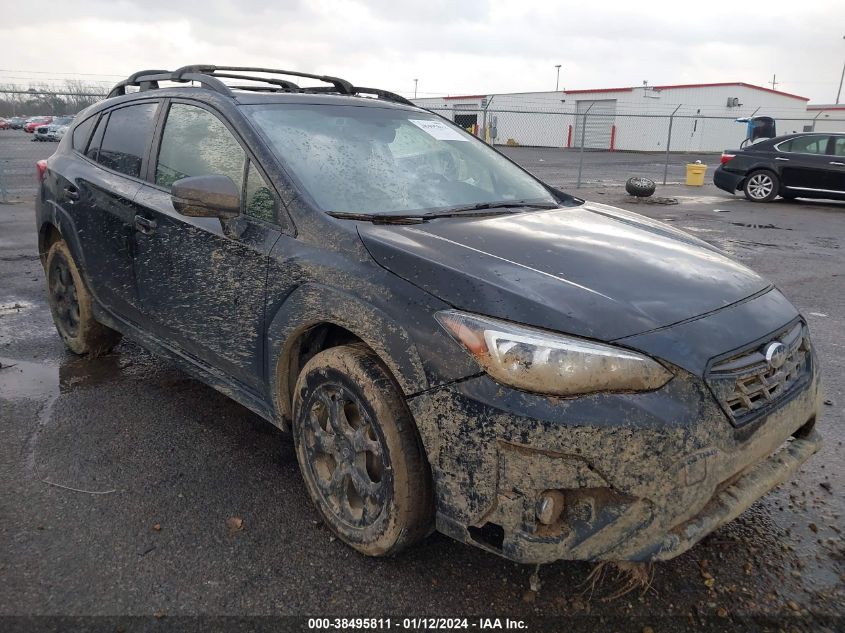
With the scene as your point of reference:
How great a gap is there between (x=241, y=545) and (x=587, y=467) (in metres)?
1.44

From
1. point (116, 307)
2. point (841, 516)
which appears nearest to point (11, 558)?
point (116, 307)

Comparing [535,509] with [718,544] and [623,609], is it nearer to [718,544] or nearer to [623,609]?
[623,609]

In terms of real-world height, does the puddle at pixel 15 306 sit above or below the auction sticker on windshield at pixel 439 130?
below

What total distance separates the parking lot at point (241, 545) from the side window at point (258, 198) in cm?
122

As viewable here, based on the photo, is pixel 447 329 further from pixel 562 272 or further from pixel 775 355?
pixel 775 355

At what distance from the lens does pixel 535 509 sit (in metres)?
1.96

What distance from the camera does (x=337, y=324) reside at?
239 cm

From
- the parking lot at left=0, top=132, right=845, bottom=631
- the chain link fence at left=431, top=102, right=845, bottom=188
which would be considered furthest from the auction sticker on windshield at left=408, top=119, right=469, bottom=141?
the chain link fence at left=431, top=102, right=845, bottom=188

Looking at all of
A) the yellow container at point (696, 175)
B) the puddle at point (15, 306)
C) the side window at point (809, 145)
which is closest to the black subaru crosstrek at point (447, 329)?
the puddle at point (15, 306)

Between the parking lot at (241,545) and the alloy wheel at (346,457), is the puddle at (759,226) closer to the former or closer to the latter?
the parking lot at (241,545)

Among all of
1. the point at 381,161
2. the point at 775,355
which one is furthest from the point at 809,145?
the point at 775,355

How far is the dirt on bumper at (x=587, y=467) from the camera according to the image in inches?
74.9

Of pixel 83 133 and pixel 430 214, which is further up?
pixel 83 133

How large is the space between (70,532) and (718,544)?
257 cm
